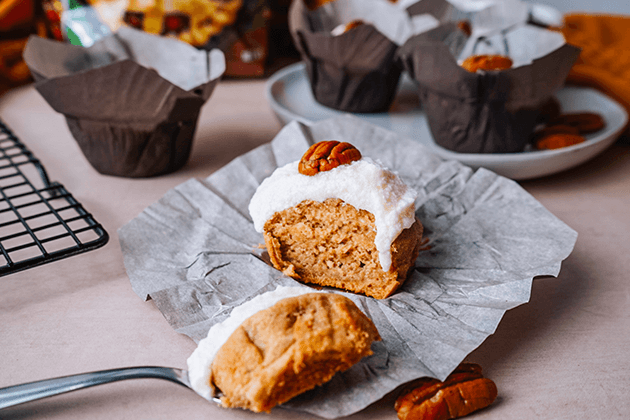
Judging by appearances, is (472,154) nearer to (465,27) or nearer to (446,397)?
(465,27)

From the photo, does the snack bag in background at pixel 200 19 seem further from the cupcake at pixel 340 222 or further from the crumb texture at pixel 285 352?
the crumb texture at pixel 285 352

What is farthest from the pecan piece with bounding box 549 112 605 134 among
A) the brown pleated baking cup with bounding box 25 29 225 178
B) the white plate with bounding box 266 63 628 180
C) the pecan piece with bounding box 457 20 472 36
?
the brown pleated baking cup with bounding box 25 29 225 178

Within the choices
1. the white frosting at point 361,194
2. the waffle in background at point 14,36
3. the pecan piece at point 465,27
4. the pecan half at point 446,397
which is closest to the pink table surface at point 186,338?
the pecan half at point 446,397

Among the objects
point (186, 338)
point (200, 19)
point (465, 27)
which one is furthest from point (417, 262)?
point (200, 19)

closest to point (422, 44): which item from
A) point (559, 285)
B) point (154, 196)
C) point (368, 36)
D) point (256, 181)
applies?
point (368, 36)

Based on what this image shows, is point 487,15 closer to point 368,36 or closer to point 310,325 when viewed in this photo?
point 368,36
